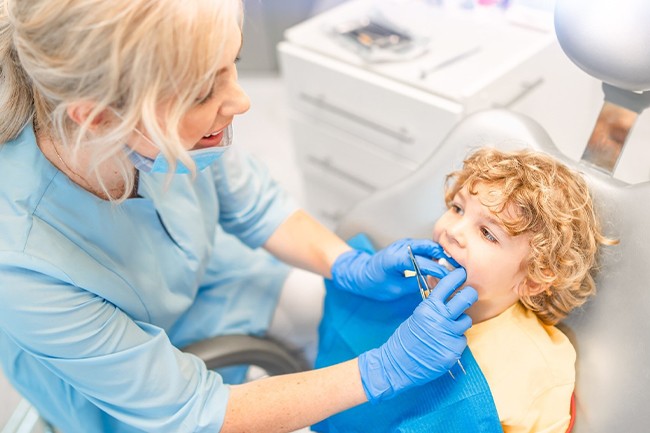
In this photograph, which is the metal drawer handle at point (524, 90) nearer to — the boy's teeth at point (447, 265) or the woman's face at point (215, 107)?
the boy's teeth at point (447, 265)

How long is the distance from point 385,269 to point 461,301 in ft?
0.61

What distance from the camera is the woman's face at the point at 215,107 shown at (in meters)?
0.82

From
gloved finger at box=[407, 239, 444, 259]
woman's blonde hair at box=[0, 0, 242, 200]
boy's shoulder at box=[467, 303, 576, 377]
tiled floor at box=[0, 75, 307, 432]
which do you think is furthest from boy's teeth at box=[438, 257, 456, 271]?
tiled floor at box=[0, 75, 307, 432]

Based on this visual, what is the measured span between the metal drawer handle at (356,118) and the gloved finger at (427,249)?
614 mm

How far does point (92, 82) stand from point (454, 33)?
1.18m

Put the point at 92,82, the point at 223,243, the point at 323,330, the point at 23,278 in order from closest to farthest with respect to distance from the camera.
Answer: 1. the point at 92,82
2. the point at 23,278
3. the point at 323,330
4. the point at 223,243

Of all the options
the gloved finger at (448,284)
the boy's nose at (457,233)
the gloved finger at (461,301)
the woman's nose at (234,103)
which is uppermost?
the woman's nose at (234,103)

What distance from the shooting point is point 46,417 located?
42.8 inches

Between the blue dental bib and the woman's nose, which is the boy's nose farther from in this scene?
the woman's nose

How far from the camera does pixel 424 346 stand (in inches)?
35.3

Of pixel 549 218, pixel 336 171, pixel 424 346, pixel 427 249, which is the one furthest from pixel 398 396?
pixel 336 171

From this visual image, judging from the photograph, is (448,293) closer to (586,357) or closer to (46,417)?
(586,357)

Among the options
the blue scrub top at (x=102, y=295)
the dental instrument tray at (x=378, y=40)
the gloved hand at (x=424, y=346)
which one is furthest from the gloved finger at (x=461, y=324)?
the dental instrument tray at (x=378, y=40)

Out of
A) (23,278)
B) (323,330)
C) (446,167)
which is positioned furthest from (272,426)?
(446,167)
